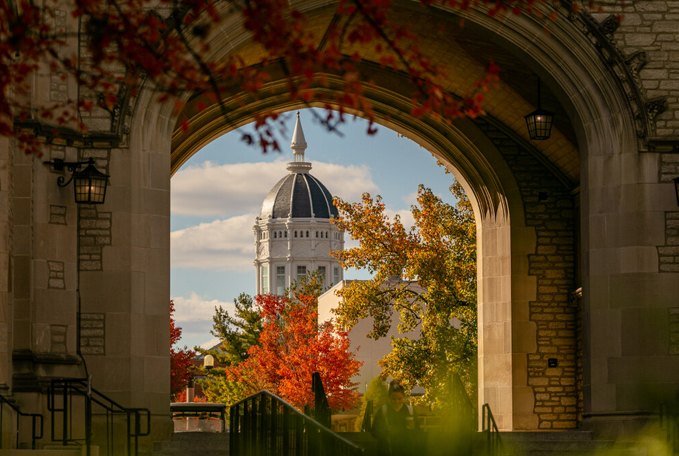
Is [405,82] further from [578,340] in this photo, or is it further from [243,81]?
[243,81]

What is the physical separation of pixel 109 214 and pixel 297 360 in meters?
30.4

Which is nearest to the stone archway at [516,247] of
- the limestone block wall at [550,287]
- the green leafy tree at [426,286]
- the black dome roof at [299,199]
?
the limestone block wall at [550,287]

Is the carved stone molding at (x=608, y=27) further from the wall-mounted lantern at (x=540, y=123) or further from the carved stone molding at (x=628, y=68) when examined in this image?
the wall-mounted lantern at (x=540, y=123)

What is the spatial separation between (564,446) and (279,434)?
4.28 meters

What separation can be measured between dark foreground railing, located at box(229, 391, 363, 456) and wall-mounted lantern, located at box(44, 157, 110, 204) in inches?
127

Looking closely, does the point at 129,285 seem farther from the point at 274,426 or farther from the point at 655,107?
the point at 655,107

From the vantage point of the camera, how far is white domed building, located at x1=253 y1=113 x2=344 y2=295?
634ft

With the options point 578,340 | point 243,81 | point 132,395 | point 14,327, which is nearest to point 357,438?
point 132,395

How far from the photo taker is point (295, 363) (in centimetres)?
4416

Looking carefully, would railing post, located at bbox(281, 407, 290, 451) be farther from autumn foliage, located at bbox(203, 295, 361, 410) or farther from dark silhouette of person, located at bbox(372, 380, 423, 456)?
autumn foliage, located at bbox(203, 295, 361, 410)

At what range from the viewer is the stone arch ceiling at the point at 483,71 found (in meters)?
15.8

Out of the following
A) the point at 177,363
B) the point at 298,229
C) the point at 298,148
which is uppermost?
the point at 298,148

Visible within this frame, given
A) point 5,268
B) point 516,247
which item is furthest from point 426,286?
point 5,268

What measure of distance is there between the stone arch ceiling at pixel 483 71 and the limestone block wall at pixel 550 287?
14.4 inches
